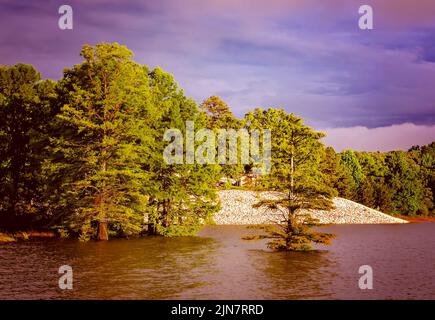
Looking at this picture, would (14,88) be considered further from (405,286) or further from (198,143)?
(405,286)

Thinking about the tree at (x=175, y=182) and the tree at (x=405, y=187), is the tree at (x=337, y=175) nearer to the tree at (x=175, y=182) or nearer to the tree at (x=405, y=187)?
the tree at (x=405, y=187)

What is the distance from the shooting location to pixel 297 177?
37.6m

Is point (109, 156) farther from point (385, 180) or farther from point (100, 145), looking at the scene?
point (385, 180)

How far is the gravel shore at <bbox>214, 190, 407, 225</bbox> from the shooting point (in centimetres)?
7800

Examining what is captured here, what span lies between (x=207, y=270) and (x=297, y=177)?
1121 centimetres

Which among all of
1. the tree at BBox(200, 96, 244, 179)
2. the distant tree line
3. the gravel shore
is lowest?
the gravel shore

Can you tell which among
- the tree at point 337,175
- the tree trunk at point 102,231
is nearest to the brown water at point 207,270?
the tree trunk at point 102,231

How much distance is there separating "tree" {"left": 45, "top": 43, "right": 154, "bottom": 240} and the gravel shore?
110ft

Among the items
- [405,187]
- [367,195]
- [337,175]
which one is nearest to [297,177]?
[337,175]

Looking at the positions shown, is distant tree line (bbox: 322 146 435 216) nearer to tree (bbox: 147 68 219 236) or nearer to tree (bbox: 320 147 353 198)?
tree (bbox: 320 147 353 198)

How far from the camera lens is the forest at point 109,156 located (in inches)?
1570

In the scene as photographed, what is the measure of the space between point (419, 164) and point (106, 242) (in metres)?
105

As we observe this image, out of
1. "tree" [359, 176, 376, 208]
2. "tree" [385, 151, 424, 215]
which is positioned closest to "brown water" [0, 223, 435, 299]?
"tree" [359, 176, 376, 208]
